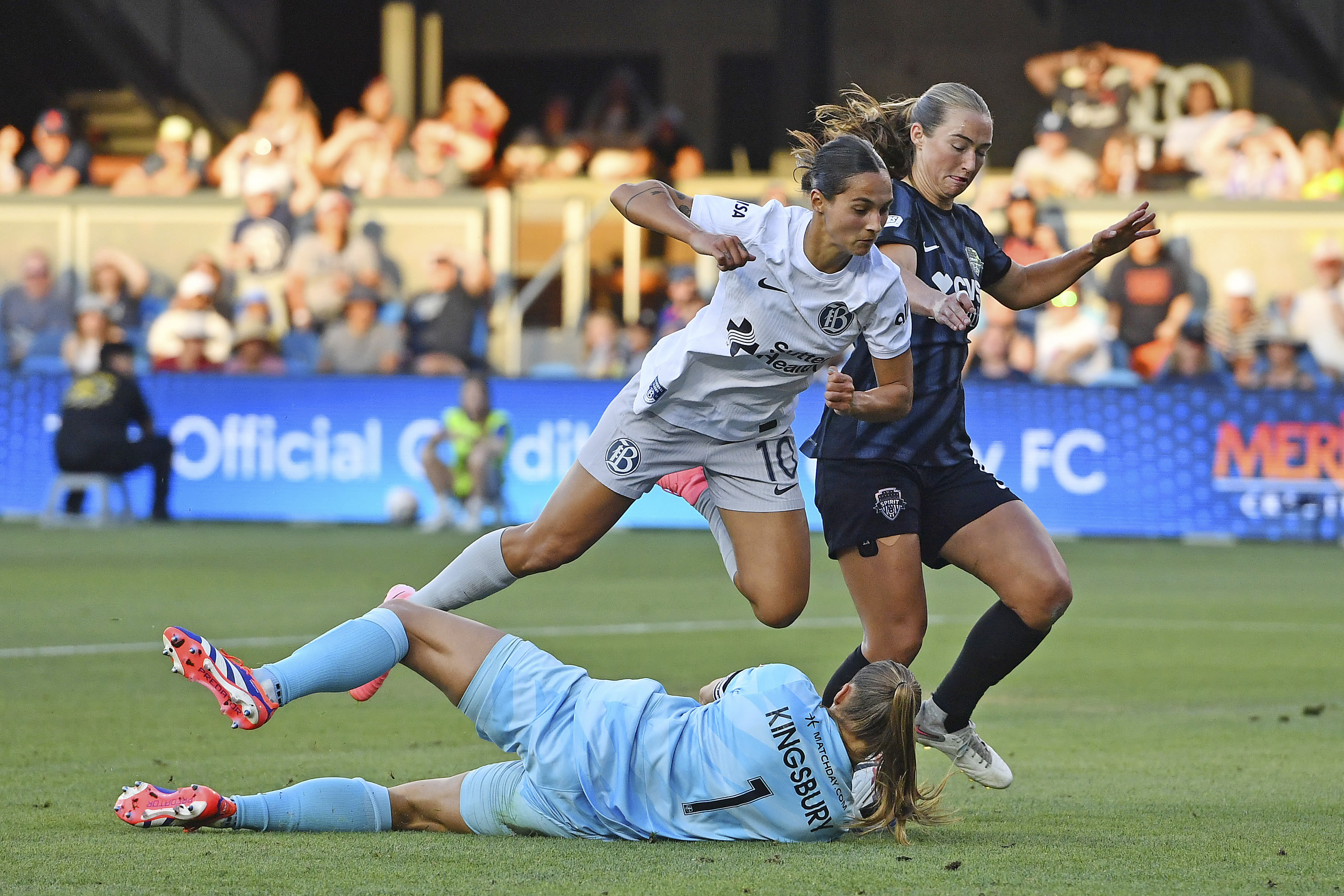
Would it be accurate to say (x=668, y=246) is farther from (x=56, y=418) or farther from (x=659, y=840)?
(x=659, y=840)

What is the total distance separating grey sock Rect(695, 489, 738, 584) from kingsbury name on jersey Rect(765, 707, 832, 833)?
1.47 metres

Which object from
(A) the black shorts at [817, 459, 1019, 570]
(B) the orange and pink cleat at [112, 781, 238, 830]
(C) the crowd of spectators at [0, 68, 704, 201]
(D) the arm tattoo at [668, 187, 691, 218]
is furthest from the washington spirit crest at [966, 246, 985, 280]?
(C) the crowd of spectators at [0, 68, 704, 201]

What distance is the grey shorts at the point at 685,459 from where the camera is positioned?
5.53m

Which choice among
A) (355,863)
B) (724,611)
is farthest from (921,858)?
(724,611)

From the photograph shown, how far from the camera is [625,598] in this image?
1113cm

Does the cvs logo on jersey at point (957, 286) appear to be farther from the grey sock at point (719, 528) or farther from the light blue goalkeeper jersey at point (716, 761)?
the light blue goalkeeper jersey at point (716, 761)

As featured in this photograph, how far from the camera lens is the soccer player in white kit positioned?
496 centimetres

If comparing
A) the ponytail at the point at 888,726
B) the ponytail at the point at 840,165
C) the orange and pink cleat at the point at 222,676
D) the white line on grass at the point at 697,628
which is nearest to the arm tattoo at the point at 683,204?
the ponytail at the point at 840,165

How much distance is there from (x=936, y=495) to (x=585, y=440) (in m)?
10.1

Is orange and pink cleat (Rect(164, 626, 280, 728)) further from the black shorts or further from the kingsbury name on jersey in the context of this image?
the black shorts

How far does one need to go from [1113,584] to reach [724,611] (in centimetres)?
336

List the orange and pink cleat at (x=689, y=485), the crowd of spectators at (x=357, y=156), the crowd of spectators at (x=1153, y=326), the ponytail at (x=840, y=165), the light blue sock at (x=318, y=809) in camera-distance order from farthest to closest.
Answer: the crowd of spectators at (x=357, y=156) → the crowd of spectators at (x=1153, y=326) → the orange and pink cleat at (x=689, y=485) → the ponytail at (x=840, y=165) → the light blue sock at (x=318, y=809)

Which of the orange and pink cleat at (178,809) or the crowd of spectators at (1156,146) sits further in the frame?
the crowd of spectators at (1156,146)

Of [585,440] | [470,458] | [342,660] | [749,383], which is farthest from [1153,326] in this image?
[342,660]
